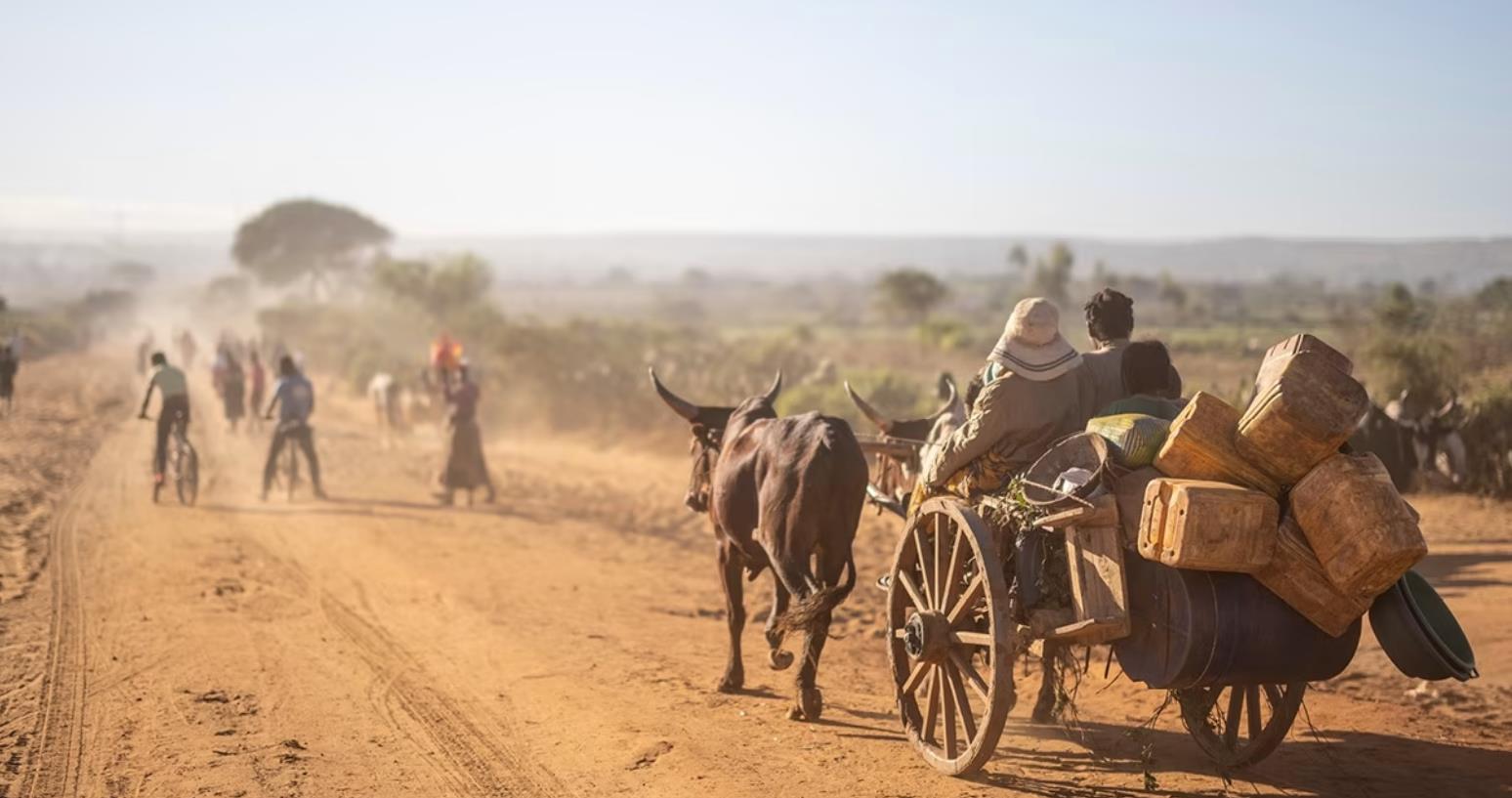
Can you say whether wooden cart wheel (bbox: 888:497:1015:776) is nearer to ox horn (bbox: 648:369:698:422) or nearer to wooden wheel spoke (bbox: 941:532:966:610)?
wooden wheel spoke (bbox: 941:532:966:610)

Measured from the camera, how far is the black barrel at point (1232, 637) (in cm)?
524

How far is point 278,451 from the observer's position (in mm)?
17891

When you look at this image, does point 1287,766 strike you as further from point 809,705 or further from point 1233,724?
point 809,705

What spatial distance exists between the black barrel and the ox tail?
88.9 inches

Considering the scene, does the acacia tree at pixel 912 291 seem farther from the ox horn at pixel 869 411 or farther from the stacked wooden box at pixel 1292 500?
the stacked wooden box at pixel 1292 500

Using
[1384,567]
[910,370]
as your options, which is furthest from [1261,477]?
[910,370]

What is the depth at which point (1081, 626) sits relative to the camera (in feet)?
18.2

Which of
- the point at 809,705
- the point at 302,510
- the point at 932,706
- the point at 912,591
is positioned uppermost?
the point at 912,591

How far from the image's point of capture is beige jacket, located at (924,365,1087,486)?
6398mm

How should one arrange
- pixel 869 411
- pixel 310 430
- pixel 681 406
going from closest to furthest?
1. pixel 869 411
2. pixel 681 406
3. pixel 310 430

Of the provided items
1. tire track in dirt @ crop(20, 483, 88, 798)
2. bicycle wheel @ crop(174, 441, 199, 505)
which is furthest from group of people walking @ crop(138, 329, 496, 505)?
tire track in dirt @ crop(20, 483, 88, 798)

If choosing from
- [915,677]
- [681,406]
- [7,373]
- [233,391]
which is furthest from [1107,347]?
[7,373]

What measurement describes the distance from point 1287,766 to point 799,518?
114 inches

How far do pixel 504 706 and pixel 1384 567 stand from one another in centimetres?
512
